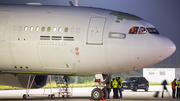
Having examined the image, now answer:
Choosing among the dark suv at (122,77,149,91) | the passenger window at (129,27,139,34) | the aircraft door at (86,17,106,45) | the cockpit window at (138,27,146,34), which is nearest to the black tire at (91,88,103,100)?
the aircraft door at (86,17,106,45)

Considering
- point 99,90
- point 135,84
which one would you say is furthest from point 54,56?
point 135,84

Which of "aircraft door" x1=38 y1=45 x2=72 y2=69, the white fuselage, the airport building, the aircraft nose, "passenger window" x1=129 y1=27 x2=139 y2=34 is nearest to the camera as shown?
the aircraft nose

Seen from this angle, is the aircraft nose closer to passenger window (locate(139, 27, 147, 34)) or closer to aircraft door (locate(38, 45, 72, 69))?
passenger window (locate(139, 27, 147, 34))

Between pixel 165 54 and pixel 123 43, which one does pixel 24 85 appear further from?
pixel 165 54

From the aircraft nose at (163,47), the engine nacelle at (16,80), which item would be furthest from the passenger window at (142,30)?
the engine nacelle at (16,80)

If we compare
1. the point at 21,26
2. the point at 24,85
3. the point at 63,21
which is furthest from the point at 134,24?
the point at 24,85

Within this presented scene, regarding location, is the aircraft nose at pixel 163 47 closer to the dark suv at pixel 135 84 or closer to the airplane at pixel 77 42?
the airplane at pixel 77 42

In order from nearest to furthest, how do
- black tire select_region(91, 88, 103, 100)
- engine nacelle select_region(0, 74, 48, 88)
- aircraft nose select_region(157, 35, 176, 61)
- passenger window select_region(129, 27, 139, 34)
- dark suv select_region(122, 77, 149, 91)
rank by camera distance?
aircraft nose select_region(157, 35, 176, 61), passenger window select_region(129, 27, 139, 34), black tire select_region(91, 88, 103, 100), engine nacelle select_region(0, 74, 48, 88), dark suv select_region(122, 77, 149, 91)

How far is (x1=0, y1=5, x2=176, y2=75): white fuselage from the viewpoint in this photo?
17.4 meters

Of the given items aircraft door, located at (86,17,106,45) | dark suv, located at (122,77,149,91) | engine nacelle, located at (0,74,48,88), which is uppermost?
aircraft door, located at (86,17,106,45)

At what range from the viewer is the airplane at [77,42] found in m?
17.4

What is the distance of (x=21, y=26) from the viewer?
1886 cm

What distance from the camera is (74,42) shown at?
17.9 metres

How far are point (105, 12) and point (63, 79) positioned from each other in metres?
5.79
